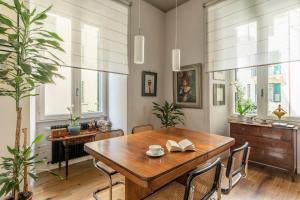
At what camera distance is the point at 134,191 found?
5.35 feet

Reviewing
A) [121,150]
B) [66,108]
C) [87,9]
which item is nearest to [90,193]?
[121,150]

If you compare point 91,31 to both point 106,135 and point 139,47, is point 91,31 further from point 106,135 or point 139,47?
point 106,135

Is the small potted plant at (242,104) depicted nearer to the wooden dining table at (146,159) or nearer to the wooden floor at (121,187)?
the wooden floor at (121,187)

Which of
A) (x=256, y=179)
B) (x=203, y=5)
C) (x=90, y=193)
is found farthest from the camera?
(x=203, y=5)

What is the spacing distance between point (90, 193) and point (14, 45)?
191 centimetres

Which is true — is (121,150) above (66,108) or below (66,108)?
below

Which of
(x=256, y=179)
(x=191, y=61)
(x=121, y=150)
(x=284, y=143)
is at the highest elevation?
(x=191, y=61)

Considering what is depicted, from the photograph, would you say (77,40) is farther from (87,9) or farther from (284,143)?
(284,143)

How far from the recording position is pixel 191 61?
3469 mm

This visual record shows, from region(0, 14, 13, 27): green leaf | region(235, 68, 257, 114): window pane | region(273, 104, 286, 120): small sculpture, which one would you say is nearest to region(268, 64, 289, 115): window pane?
region(273, 104, 286, 120): small sculpture

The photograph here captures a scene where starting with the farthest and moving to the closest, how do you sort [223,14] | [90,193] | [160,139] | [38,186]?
1. [223,14]
2. [38,186]
3. [90,193]
4. [160,139]

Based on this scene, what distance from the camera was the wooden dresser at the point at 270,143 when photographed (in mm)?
2574

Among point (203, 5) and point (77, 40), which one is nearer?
point (77, 40)

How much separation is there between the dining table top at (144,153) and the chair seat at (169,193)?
11.2 inches
